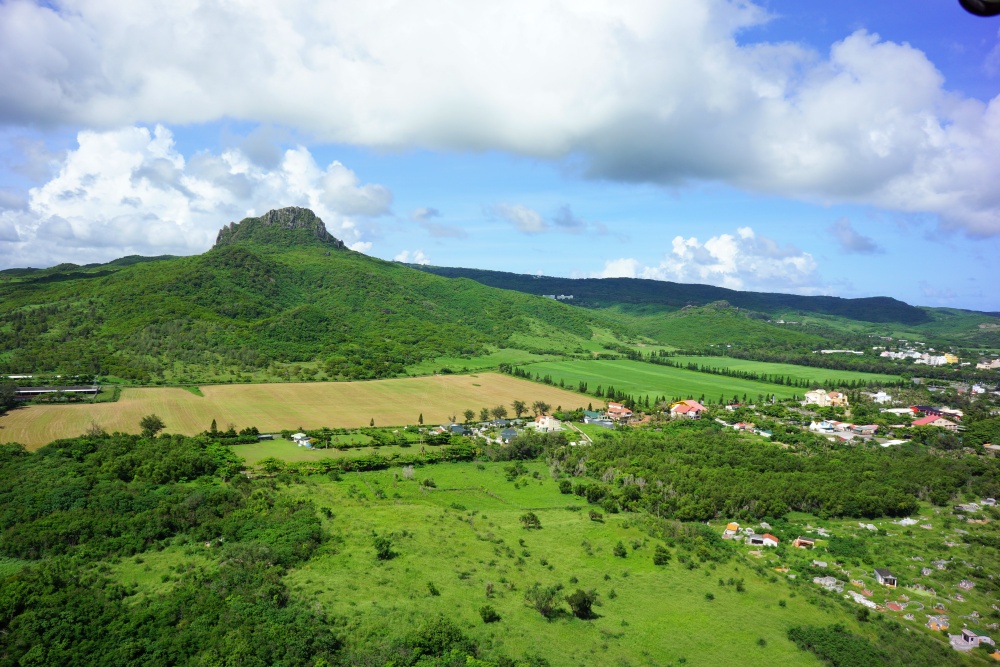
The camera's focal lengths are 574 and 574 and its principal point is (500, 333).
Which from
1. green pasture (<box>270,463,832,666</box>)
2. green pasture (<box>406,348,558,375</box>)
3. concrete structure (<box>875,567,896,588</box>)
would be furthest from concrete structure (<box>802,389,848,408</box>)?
green pasture (<box>270,463,832,666</box>)

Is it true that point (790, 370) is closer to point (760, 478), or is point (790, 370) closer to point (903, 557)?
point (760, 478)

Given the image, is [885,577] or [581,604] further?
[885,577]

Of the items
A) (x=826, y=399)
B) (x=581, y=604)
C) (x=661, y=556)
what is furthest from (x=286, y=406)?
(x=826, y=399)

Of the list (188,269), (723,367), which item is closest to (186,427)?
(188,269)

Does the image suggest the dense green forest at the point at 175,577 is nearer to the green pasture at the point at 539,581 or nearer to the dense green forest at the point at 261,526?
the dense green forest at the point at 261,526

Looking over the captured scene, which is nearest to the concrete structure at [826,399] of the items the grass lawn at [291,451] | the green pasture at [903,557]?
the green pasture at [903,557]

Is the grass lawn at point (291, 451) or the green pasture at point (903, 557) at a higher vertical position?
the grass lawn at point (291, 451)
